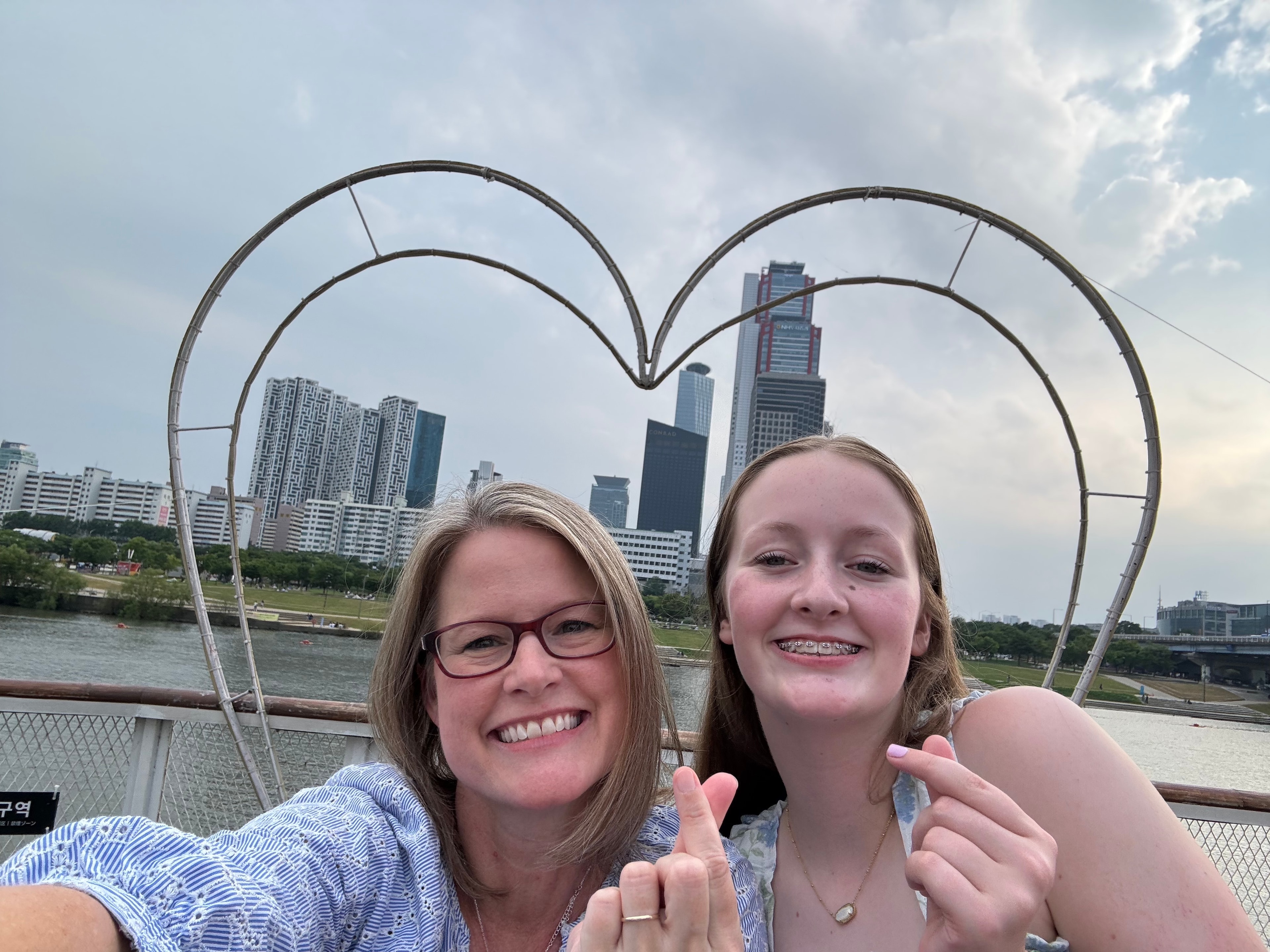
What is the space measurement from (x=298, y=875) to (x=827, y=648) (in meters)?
1.16

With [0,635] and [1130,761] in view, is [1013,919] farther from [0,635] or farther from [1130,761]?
[0,635]

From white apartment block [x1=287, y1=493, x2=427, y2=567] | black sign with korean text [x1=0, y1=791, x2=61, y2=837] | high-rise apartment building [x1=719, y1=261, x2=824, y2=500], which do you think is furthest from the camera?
white apartment block [x1=287, y1=493, x2=427, y2=567]

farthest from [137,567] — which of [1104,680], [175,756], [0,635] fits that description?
[1104,680]

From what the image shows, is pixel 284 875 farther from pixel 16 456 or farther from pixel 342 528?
pixel 16 456

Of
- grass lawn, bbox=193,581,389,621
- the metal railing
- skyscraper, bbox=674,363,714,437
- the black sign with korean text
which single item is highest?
skyscraper, bbox=674,363,714,437

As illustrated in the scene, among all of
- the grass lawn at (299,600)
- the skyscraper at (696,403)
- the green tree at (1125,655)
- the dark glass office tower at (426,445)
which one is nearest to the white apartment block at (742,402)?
the grass lawn at (299,600)

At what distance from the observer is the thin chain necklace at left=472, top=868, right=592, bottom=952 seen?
1.59 meters

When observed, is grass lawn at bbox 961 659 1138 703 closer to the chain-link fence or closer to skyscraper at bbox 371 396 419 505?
the chain-link fence

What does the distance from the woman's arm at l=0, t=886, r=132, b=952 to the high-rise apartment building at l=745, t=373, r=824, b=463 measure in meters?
3.75

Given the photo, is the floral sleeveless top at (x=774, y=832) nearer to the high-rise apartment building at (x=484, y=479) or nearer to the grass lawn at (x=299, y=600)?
the high-rise apartment building at (x=484, y=479)

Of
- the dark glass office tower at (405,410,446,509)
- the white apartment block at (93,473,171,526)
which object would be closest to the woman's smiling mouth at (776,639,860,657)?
the dark glass office tower at (405,410,446,509)

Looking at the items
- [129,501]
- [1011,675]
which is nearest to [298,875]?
[1011,675]

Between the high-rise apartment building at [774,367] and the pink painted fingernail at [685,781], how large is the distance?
1.38m

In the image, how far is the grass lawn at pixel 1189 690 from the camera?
4472cm
